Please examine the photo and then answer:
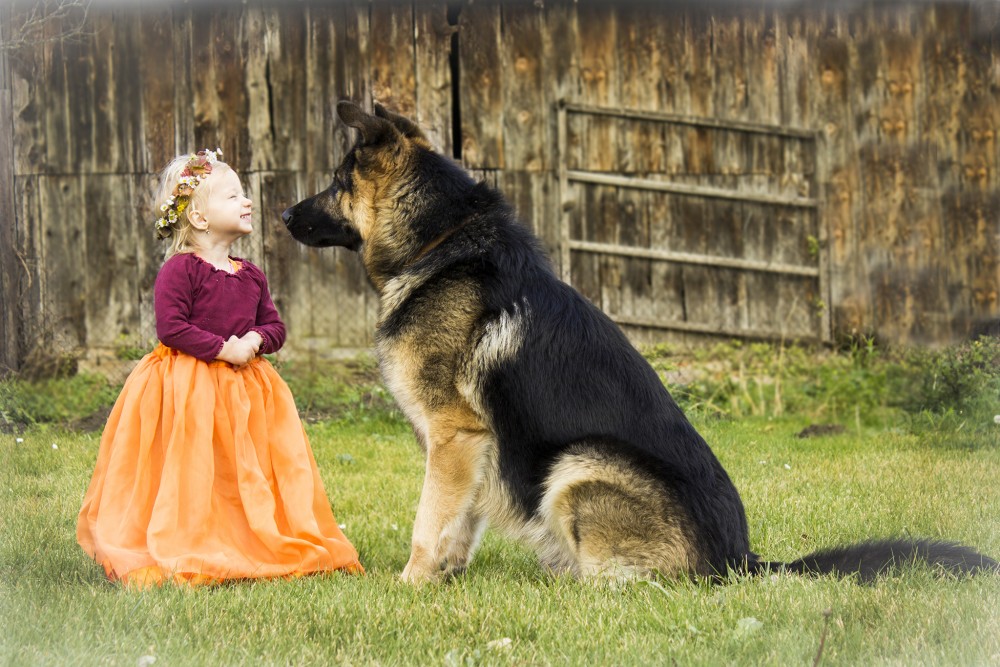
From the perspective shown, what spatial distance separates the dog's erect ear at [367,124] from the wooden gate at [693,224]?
202 inches

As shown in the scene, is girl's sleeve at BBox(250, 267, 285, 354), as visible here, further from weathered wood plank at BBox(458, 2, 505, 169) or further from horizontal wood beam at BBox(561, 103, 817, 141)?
horizontal wood beam at BBox(561, 103, 817, 141)

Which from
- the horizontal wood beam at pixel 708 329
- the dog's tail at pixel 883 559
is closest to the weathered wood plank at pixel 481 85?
the horizontal wood beam at pixel 708 329

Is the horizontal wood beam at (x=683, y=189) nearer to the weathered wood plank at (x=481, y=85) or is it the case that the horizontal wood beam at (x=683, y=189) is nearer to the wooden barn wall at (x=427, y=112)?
the wooden barn wall at (x=427, y=112)

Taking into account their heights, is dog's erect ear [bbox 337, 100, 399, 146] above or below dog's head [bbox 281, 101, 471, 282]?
above

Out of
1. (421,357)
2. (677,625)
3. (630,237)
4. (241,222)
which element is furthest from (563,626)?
(630,237)

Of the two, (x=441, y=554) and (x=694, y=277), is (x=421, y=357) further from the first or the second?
(x=694, y=277)

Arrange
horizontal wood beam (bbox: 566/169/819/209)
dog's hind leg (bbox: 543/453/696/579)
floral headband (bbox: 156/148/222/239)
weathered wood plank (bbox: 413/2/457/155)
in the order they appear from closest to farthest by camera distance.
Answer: dog's hind leg (bbox: 543/453/696/579) → floral headband (bbox: 156/148/222/239) → weathered wood plank (bbox: 413/2/457/155) → horizontal wood beam (bbox: 566/169/819/209)

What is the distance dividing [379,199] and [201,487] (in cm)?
145

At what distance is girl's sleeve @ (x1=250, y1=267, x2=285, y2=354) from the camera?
14.0ft

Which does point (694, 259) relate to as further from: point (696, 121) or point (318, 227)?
point (318, 227)

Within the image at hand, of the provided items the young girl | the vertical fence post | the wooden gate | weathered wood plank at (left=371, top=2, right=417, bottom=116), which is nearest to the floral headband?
the young girl

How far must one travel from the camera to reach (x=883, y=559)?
3492 mm

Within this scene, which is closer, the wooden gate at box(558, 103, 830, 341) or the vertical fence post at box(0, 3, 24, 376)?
the vertical fence post at box(0, 3, 24, 376)

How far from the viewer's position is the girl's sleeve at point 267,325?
14.0 feet
